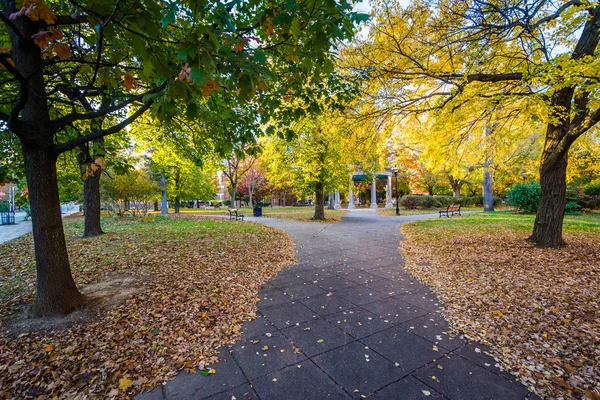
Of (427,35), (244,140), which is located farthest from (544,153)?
(244,140)

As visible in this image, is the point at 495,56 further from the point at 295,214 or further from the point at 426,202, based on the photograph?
the point at 426,202

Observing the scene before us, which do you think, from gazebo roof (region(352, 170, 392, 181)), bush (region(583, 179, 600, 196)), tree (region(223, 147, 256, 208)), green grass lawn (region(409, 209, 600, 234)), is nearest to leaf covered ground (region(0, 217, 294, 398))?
green grass lawn (region(409, 209, 600, 234))

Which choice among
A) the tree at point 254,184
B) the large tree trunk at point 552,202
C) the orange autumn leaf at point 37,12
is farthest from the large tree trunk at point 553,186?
the tree at point 254,184

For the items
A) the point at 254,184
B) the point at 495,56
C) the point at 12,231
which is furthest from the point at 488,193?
the point at 12,231

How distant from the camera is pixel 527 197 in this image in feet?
53.9

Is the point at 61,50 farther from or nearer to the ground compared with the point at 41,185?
farther from the ground

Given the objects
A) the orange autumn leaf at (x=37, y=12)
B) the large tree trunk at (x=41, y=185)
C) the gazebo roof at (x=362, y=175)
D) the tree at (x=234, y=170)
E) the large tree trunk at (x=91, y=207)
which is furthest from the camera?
the tree at (x=234, y=170)

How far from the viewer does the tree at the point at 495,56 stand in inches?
224

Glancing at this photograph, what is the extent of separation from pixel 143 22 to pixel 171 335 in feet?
10.8

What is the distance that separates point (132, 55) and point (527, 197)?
21090 millimetres

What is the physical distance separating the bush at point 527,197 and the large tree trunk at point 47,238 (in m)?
21.5

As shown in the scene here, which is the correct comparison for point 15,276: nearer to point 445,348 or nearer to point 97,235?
point 97,235

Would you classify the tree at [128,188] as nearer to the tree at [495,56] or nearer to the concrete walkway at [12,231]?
the concrete walkway at [12,231]

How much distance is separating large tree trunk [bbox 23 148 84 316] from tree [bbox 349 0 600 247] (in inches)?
246
